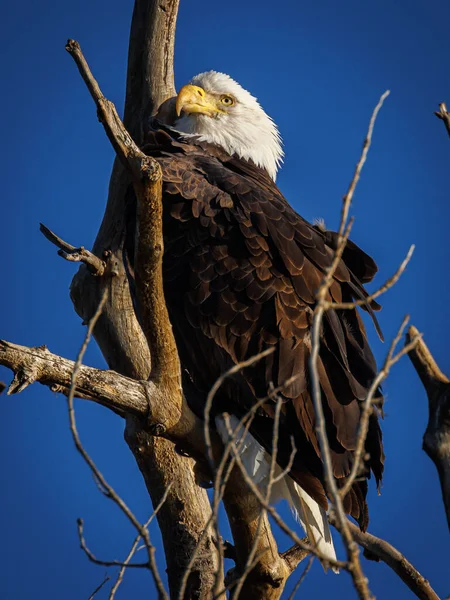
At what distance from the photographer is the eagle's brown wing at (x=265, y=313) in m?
3.74

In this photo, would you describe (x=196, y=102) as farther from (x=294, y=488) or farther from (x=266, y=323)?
(x=294, y=488)

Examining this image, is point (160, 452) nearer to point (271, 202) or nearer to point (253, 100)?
point (271, 202)

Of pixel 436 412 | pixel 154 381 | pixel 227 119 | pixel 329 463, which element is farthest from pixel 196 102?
pixel 329 463

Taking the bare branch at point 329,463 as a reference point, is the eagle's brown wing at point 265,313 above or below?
above

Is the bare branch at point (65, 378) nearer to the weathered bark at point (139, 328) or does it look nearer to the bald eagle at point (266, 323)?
the bald eagle at point (266, 323)

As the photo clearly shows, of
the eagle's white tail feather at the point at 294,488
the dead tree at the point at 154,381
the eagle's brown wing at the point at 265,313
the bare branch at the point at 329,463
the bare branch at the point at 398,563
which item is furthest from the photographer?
the eagle's white tail feather at the point at 294,488

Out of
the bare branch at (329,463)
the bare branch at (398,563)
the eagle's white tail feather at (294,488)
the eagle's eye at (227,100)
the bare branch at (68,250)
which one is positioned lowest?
the bare branch at (329,463)

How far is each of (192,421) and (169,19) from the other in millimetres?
2920

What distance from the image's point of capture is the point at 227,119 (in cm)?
515

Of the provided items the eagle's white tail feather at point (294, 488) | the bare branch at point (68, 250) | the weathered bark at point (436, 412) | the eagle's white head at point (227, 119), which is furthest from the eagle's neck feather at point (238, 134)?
the weathered bark at point (436, 412)

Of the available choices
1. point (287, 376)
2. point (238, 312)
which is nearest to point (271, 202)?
point (238, 312)

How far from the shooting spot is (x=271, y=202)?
159 inches

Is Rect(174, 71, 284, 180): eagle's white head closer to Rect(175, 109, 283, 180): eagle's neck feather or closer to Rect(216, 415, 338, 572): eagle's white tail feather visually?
Rect(175, 109, 283, 180): eagle's neck feather

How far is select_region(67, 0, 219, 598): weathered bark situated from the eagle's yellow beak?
0.67ft
